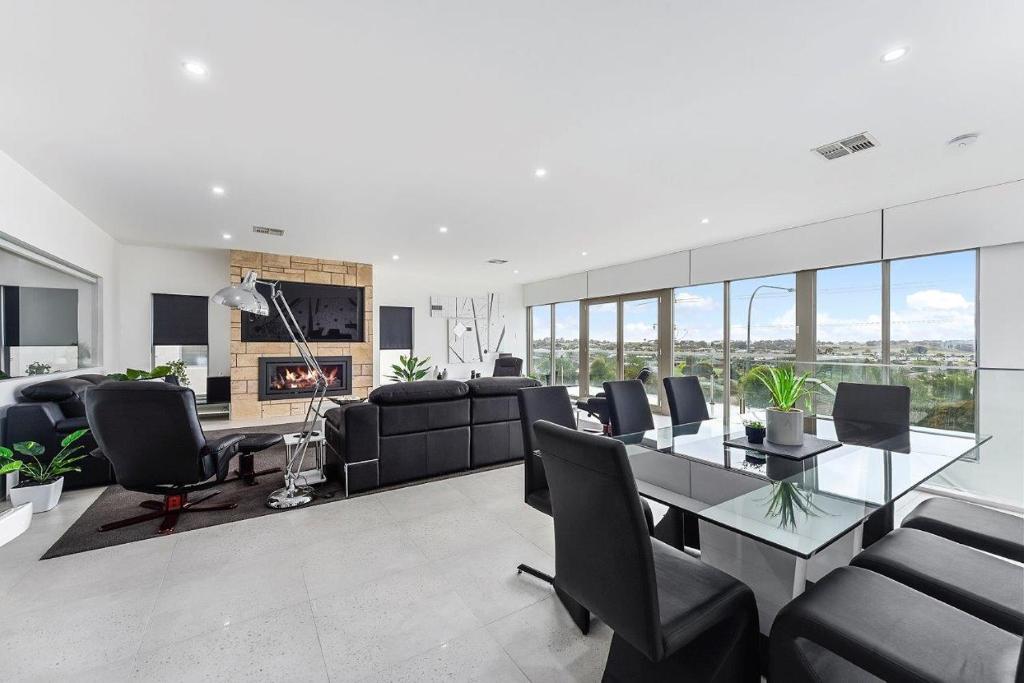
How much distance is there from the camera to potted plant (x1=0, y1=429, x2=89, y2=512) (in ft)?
9.91

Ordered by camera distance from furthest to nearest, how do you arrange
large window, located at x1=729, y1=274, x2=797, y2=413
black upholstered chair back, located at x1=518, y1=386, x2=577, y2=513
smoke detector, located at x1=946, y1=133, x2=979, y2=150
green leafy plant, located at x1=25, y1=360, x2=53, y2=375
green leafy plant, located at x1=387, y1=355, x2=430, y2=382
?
green leafy plant, located at x1=387, y1=355, x2=430, y2=382
large window, located at x1=729, y1=274, x2=797, y2=413
green leafy plant, located at x1=25, y1=360, x2=53, y2=375
smoke detector, located at x1=946, y1=133, x2=979, y2=150
black upholstered chair back, located at x1=518, y1=386, x2=577, y2=513

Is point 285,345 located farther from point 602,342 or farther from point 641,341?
point 641,341

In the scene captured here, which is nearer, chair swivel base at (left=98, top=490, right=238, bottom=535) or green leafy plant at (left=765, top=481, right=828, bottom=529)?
green leafy plant at (left=765, top=481, right=828, bottom=529)

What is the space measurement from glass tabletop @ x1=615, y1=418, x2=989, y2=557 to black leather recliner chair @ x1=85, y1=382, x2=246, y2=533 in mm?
2611

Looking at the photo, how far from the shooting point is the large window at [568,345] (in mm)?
8938

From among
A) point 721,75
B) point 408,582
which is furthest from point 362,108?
point 408,582

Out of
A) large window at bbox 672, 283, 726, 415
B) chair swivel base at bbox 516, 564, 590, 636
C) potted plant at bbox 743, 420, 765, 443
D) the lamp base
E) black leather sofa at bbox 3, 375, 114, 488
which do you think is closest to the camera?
chair swivel base at bbox 516, 564, 590, 636

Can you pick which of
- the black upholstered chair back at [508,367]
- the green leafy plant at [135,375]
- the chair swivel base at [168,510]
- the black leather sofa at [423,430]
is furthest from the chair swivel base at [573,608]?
the black upholstered chair back at [508,367]

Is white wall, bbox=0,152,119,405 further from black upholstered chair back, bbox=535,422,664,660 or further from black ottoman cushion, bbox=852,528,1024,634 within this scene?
black ottoman cushion, bbox=852,528,1024,634

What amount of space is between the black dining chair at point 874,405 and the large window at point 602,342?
464cm

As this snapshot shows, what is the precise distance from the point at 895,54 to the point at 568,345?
7.36 metres

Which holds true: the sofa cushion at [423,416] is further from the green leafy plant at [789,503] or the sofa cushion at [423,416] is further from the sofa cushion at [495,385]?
the green leafy plant at [789,503]

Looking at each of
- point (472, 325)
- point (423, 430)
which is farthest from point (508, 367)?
point (423, 430)

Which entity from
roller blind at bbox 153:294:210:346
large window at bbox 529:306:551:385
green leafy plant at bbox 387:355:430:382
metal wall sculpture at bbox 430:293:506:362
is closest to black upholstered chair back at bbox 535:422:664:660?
green leafy plant at bbox 387:355:430:382
